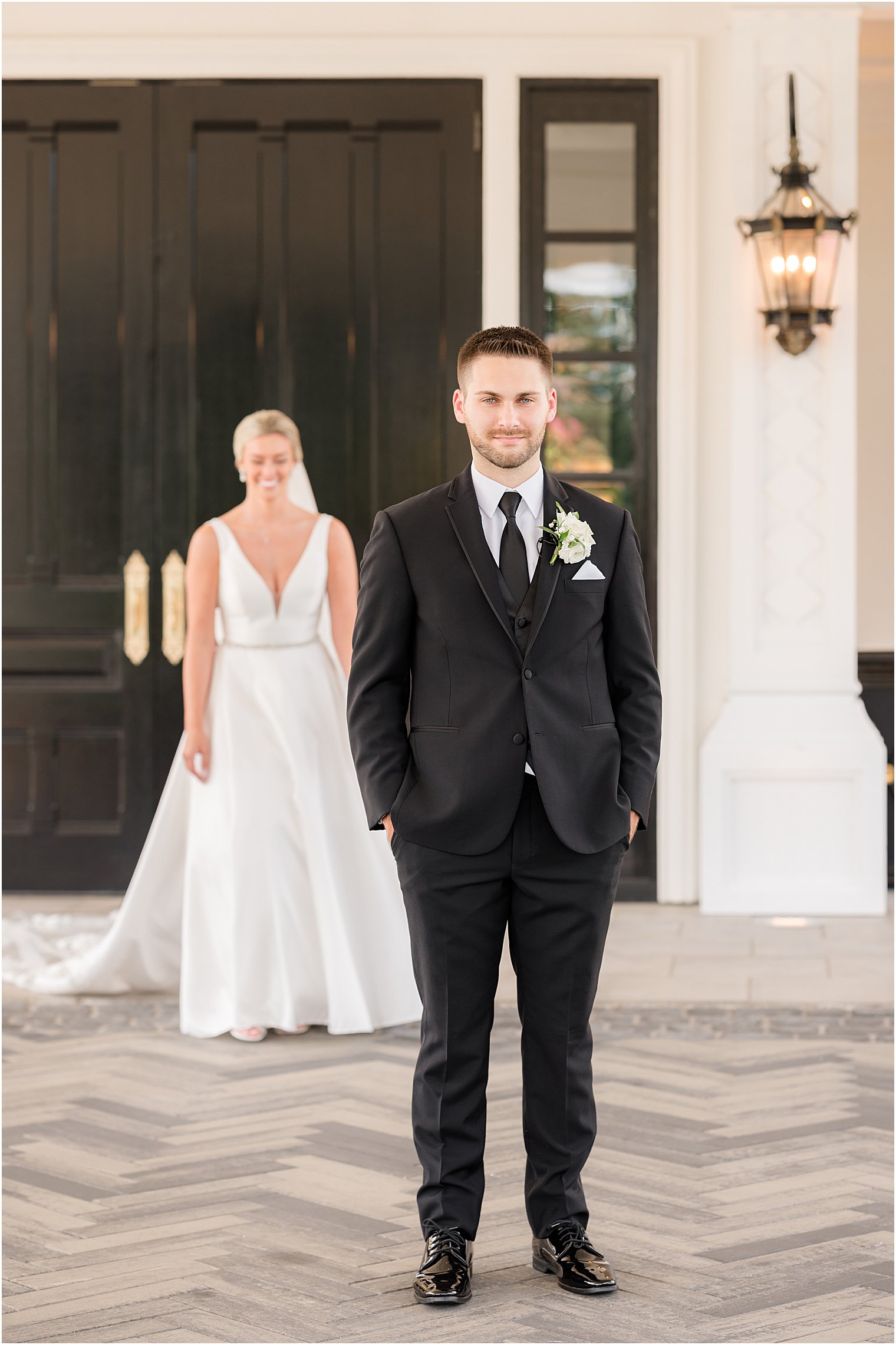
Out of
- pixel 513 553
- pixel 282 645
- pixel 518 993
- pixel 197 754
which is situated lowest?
pixel 518 993

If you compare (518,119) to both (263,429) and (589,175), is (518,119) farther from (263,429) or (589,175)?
(263,429)

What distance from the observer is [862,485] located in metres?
6.40

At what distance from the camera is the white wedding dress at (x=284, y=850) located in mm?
4105

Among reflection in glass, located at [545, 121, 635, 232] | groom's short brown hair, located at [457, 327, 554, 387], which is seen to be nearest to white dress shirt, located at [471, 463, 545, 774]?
groom's short brown hair, located at [457, 327, 554, 387]

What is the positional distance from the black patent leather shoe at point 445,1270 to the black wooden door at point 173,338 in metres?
3.66

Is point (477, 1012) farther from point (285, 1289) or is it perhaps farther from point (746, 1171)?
point (746, 1171)

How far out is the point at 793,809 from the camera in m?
5.58

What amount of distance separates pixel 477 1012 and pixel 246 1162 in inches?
36.4

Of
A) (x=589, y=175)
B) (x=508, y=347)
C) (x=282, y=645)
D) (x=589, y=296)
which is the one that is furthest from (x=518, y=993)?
(x=589, y=175)

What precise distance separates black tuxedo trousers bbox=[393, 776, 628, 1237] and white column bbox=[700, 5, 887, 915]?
3171 millimetres

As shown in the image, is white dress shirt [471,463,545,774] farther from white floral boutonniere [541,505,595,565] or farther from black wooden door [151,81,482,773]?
black wooden door [151,81,482,773]

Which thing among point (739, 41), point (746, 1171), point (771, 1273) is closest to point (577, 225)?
point (739, 41)

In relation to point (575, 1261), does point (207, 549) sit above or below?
above

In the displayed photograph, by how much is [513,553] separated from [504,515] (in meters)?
0.07
